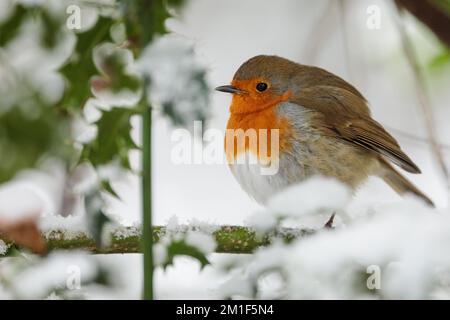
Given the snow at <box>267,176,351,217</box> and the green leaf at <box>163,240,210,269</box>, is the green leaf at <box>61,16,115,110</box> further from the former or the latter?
the snow at <box>267,176,351,217</box>

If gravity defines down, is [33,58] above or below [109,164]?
above

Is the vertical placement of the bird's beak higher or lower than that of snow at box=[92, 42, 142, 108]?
higher

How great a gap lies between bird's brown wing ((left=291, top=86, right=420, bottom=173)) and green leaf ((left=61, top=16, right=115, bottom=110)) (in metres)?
1.08

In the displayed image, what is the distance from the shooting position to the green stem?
3.38 feet

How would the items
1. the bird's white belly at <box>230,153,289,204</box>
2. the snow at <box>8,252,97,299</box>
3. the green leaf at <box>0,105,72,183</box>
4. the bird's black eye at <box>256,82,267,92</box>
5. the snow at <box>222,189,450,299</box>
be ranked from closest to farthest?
the snow at <box>222,189,450,299</box>, the snow at <box>8,252,97,299</box>, the green leaf at <box>0,105,72,183</box>, the bird's white belly at <box>230,153,289,204</box>, the bird's black eye at <box>256,82,267,92</box>

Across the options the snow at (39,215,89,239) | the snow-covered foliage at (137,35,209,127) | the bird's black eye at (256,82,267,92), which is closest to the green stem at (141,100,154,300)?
the snow-covered foliage at (137,35,209,127)

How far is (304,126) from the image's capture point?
7.48ft

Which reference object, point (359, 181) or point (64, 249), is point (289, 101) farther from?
point (64, 249)

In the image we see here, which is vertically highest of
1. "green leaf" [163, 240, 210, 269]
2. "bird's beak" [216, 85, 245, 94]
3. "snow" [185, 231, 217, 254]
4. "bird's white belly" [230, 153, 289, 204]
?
"bird's beak" [216, 85, 245, 94]

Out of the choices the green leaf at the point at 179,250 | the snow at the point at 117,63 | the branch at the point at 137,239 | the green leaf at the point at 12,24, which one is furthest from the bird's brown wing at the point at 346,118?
the green leaf at the point at 179,250

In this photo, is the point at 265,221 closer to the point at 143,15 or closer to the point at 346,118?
the point at 143,15

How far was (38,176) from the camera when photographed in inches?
79.7
